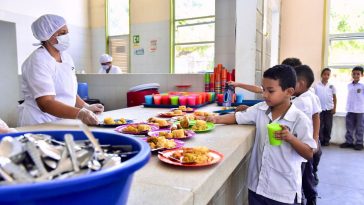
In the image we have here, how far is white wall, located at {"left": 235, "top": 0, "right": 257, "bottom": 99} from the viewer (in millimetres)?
3225

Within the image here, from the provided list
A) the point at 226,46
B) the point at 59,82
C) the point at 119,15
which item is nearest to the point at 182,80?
the point at 226,46

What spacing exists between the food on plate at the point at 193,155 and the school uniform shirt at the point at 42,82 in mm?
1075

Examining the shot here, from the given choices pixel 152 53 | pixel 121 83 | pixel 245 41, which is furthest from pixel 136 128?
pixel 152 53

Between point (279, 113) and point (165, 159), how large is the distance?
34.5 inches

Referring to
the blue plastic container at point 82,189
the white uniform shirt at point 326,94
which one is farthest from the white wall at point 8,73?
the white uniform shirt at point 326,94

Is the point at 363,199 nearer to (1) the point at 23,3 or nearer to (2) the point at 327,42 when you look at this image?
(2) the point at 327,42

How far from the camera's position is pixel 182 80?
11.6 feet

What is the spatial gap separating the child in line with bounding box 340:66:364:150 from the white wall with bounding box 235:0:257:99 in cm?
297

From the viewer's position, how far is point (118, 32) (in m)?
7.48

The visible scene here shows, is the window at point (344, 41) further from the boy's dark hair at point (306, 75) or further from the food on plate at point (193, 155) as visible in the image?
the food on plate at point (193, 155)

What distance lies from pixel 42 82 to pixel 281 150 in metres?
1.45

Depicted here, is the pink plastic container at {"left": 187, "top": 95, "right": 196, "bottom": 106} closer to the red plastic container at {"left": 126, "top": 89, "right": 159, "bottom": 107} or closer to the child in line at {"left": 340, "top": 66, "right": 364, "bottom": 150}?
the red plastic container at {"left": 126, "top": 89, "right": 159, "bottom": 107}

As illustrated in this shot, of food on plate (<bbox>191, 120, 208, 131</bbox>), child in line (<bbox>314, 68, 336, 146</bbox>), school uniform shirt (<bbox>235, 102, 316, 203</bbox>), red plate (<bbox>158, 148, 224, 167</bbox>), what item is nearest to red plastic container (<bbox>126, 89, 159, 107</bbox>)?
food on plate (<bbox>191, 120, 208, 131</bbox>)

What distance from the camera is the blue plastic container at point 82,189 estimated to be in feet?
1.22
